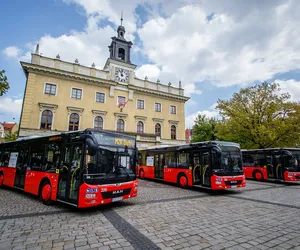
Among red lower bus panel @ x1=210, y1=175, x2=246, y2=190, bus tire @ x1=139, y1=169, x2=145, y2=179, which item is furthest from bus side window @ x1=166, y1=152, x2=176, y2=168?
bus tire @ x1=139, y1=169, x2=145, y2=179

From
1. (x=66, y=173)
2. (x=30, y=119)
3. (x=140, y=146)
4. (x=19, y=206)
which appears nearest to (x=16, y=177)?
(x=19, y=206)

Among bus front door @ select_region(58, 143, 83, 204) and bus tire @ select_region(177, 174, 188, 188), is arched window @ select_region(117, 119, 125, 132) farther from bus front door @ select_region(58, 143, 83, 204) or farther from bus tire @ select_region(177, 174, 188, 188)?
bus front door @ select_region(58, 143, 83, 204)

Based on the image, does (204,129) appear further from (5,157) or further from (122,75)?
(5,157)

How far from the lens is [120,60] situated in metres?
29.0

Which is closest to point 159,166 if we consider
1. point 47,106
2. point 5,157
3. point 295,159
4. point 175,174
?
point 175,174

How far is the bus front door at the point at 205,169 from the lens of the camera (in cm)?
1028

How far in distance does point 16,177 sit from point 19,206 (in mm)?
3477

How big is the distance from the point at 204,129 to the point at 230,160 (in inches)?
1102

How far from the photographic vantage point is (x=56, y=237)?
14.2ft

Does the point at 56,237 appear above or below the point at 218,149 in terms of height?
below

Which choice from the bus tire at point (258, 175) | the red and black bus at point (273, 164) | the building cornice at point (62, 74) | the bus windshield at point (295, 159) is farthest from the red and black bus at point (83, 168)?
the building cornice at point (62, 74)

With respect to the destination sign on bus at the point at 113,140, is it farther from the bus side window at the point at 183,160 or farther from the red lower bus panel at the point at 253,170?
the red lower bus panel at the point at 253,170

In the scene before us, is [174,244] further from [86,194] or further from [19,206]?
[19,206]

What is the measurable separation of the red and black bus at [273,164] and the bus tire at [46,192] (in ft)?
53.1
